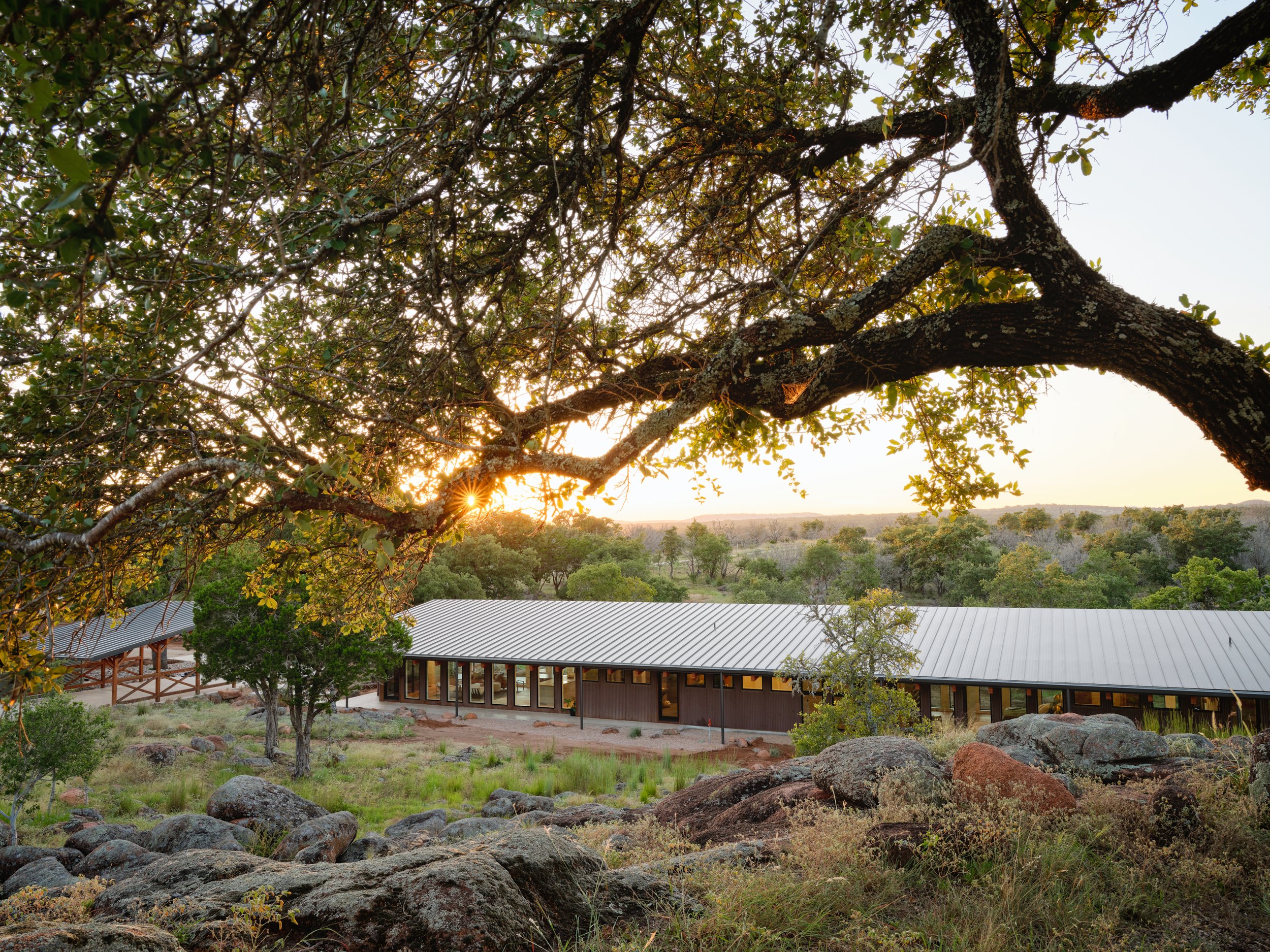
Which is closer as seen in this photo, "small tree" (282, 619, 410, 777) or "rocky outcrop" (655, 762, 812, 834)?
"rocky outcrop" (655, 762, 812, 834)

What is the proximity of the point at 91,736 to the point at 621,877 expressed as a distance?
13.9 metres

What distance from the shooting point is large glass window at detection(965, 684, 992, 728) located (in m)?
19.8

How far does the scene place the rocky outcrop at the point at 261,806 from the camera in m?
10.6

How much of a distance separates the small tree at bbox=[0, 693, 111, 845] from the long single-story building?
1195 cm

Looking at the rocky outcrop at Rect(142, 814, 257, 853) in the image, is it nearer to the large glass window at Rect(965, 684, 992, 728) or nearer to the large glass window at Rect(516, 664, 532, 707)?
the large glass window at Rect(516, 664, 532, 707)

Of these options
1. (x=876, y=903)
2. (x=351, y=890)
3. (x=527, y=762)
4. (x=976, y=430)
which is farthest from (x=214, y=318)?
(x=527, y=762)

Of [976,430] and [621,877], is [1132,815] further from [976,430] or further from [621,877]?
[621,877]

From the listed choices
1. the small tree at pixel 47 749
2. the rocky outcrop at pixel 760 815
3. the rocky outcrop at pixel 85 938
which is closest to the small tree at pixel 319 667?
the small tree at pixel 47 749

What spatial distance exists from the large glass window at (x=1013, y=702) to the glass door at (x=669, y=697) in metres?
9.83

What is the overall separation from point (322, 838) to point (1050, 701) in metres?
18.9

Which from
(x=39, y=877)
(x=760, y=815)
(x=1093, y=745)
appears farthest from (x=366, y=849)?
(x=1093, y=745)

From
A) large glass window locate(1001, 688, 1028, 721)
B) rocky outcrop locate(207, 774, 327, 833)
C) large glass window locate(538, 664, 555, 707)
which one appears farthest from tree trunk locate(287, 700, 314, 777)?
large glass window locate(1001, 688, 1028, 721)

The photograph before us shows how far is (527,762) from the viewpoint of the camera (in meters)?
17.9

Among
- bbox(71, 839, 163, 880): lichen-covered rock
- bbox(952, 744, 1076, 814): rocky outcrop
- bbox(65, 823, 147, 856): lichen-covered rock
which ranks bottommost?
bbox(65, 823, 147, 856): lichen-covered rock
